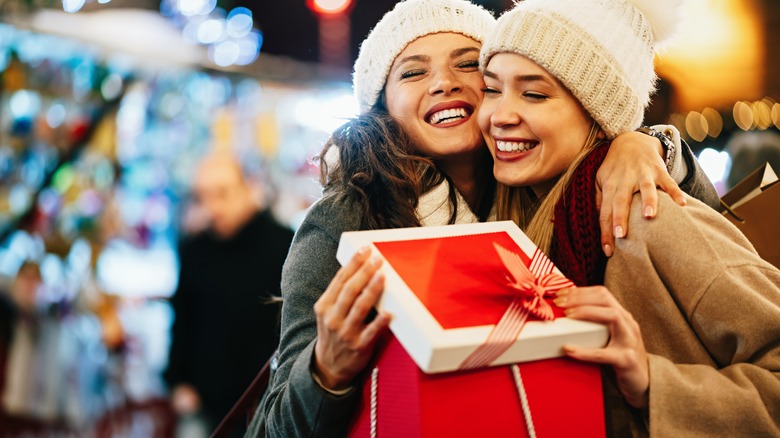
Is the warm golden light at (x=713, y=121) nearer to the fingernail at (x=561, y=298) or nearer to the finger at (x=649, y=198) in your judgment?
the finger at (x=649, y=198)

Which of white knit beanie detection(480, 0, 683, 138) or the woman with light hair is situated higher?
white knit beanie detection(480, 0, 683, 138)

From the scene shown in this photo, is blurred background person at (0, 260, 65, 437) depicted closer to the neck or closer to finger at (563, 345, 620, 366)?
the neck

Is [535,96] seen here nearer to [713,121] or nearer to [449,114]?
[449,114]

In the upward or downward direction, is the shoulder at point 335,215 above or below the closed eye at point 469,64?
below

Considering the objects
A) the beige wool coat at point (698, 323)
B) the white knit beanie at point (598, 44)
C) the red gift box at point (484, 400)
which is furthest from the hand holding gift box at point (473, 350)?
the white knit beanie at point (598, 44)

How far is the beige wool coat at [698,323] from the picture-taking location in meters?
1.29

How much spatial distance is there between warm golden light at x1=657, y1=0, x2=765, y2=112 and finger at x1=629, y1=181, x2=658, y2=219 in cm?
538

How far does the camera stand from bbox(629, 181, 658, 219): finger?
144 cm

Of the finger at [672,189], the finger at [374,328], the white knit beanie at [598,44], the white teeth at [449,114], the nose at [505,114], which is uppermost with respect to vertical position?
the white knit beanie at [598,44]

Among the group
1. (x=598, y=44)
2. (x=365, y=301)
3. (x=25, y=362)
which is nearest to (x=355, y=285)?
(x=365, y=301)

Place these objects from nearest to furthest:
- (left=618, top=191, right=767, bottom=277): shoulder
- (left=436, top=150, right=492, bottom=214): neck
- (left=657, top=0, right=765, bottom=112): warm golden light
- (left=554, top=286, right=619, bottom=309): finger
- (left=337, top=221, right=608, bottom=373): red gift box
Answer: (left=337, top=221, right=608, bottom=373): red gift box → (left=554, top=286, right=619, bottom=309): finger → (left=618, top=191, right=767, bottom=277): shoulder → (left=436, top=150, right=492, bottom=214): neck → (left=657, top=0, right=765, bottom=112): warm golden light

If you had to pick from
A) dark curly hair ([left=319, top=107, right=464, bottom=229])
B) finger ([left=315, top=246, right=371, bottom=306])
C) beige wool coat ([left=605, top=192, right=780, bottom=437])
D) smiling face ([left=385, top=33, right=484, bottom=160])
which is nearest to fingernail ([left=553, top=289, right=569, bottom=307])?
beige wool coat ([left=605, top=192, right=780, bottom=437])

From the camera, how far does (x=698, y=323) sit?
1.38m

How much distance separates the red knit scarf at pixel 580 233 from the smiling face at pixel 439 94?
18.0 inches
